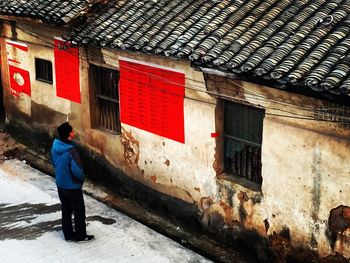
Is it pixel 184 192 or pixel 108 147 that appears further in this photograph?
pixel 108 147

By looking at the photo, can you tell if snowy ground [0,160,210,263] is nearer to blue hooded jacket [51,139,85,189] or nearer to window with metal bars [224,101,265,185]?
blue hooded jacket [51,139,85,189]

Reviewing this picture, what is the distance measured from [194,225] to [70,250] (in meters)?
2.18

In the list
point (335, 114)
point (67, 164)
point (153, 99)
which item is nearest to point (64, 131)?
point (67, 164)

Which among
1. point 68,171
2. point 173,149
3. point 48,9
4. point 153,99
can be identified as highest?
point 48,9

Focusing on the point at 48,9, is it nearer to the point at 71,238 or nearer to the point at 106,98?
the point at 106,98

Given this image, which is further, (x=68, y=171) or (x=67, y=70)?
(x=67, y=70)

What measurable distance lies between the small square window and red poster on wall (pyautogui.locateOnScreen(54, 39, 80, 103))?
16.4 inches

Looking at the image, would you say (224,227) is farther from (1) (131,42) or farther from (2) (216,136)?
(1) (131,42)

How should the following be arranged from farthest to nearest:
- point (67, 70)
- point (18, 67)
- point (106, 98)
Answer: point (18, 67)
point (67, 70)
point (106, 98)

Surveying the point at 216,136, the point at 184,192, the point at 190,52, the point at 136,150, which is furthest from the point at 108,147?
the point at 190,52

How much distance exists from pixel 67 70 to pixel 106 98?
3.94 ft

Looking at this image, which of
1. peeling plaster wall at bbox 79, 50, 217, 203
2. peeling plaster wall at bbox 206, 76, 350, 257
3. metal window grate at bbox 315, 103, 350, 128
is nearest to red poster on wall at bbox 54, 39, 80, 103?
peeling plaster wall at bbox 79, 50, 217, 203

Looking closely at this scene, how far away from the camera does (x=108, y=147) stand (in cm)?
1168

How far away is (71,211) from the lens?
9.25m
